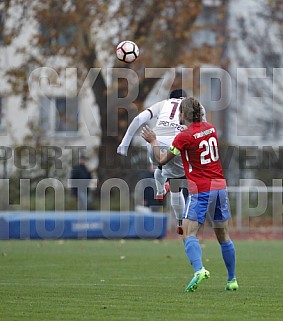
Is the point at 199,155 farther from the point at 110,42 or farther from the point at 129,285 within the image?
the point at 110,42

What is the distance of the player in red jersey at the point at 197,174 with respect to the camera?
1054 centimetres

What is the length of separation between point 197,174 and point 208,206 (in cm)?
41

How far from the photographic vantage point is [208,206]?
10.8 metres

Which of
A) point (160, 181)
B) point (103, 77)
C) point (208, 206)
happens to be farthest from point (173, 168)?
point (103, 77)

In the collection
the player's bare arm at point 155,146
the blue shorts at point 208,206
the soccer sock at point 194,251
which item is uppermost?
the player's bare arm at point 155,146

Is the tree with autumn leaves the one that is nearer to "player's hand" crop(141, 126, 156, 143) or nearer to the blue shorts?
"player's hand" crop(141, 126, 156, 143)

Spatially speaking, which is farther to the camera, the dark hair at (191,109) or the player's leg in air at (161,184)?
the player's leg in air at (161,184)

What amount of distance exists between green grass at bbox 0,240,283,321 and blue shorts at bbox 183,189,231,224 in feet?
2.90

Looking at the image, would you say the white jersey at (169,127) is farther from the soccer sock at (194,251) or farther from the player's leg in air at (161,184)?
the soccer sock at (194,251)

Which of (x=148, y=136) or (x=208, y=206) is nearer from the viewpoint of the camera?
(x=208, y=206)

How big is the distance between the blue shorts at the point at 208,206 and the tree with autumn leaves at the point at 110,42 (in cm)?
1804

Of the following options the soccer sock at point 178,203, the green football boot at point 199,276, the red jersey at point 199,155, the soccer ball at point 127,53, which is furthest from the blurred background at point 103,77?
the green football boot at point 199,276

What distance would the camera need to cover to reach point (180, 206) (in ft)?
42.7

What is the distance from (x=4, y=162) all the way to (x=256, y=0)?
41.4 ft
